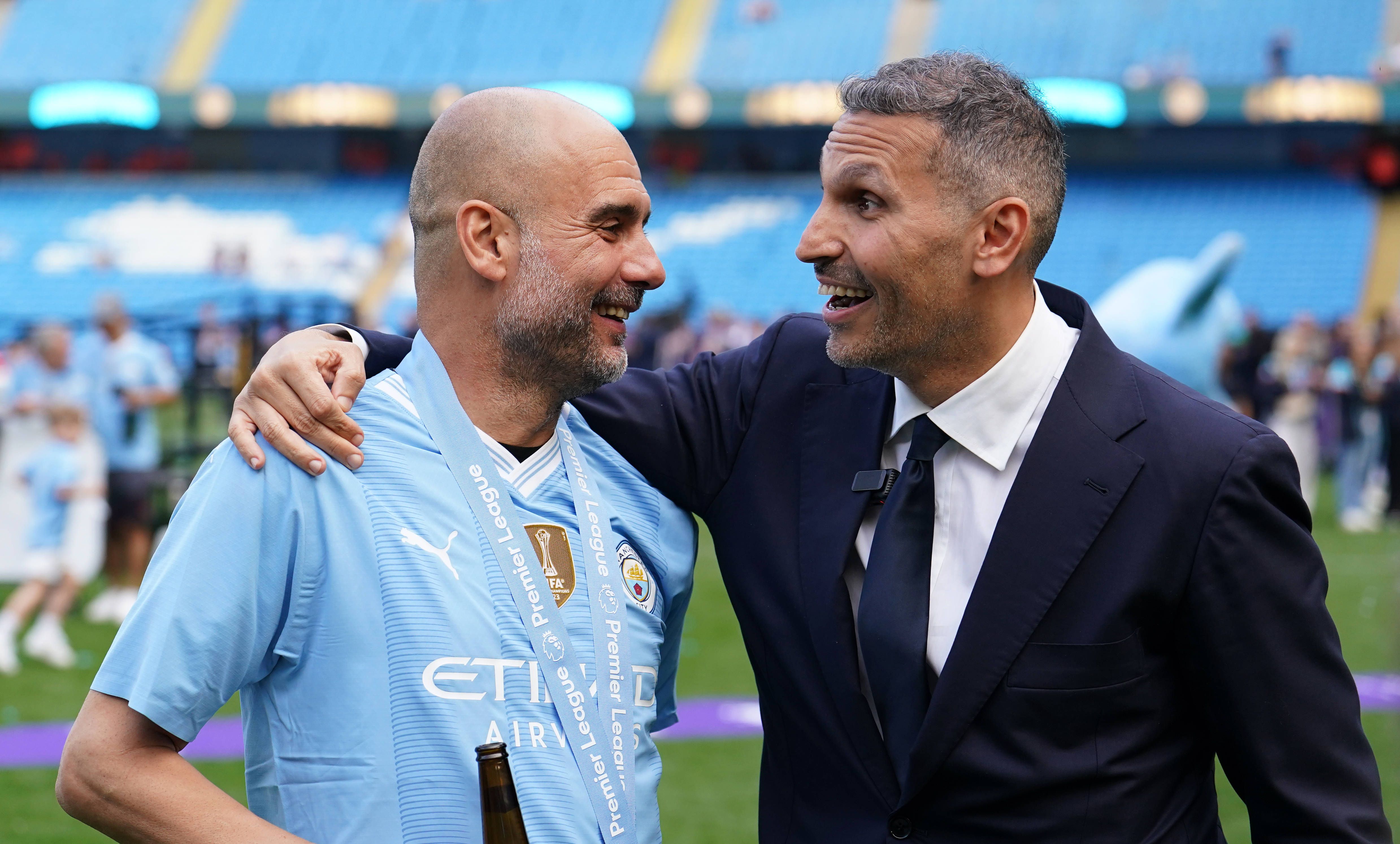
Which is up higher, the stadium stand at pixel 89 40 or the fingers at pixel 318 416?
the stadium stand at pixel 89 40

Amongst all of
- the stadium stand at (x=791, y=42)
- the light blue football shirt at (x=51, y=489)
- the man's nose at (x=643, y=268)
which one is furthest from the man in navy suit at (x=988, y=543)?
the stadium stand at (x=791, y=42)

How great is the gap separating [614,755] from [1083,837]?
0.68 meters

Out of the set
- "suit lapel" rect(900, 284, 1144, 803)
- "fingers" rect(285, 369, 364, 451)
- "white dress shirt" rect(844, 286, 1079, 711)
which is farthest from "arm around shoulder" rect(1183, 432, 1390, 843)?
"fingers" rect(285, 369, 364, 451)

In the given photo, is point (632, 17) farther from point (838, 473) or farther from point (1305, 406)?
point (838, 473)

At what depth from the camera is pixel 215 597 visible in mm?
1786

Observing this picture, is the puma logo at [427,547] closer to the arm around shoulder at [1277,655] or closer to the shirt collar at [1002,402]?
the shirt collar at [1002,402]

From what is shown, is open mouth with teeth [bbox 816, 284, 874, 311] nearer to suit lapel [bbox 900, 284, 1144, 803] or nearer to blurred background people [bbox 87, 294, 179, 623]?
suit lapel [bbox 900, 284, 1144, 803]

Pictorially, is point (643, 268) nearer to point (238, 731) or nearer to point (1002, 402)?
point (1002, 402)

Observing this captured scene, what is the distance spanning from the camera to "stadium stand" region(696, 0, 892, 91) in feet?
88.7

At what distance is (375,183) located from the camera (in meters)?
28.0

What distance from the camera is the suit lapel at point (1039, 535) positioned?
193 centimetres

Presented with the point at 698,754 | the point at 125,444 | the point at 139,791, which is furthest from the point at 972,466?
the point at 125,444

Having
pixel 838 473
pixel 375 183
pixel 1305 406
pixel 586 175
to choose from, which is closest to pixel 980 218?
pixel 838 473

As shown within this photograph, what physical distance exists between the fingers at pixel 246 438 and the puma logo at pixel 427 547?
218mm
